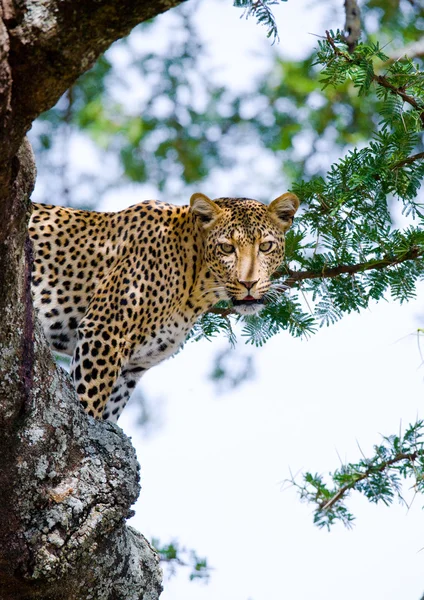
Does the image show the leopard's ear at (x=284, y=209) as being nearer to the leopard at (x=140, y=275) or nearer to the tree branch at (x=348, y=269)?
the leopard at (x=140, y=275)

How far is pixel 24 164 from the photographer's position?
9.26ft

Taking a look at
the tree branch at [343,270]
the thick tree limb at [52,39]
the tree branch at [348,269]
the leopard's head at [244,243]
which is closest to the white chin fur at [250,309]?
the leopard's head at [244,243]

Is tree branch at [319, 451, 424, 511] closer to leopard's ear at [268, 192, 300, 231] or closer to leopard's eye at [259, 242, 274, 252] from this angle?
leopard's eye at [259, 242, 274, 252]

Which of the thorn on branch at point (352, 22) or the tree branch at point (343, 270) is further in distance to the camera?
the thorn on branch at point (352, 22)

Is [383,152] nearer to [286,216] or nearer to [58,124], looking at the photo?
[286,216]

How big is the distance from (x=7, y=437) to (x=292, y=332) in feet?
10.8

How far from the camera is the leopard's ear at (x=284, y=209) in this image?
699 cm

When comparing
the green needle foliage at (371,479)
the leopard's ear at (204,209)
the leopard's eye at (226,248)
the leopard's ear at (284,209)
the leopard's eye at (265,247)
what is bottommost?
the green needle foliage at (371,479)

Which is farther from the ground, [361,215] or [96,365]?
[361,215]

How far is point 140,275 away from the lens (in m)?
6.82

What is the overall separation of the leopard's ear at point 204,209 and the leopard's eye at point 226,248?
246mm

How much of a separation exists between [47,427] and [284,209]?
3.85 metres

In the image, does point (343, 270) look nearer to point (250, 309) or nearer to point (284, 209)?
point (250, 309)

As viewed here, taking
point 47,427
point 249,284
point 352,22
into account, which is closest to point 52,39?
point 47,427
